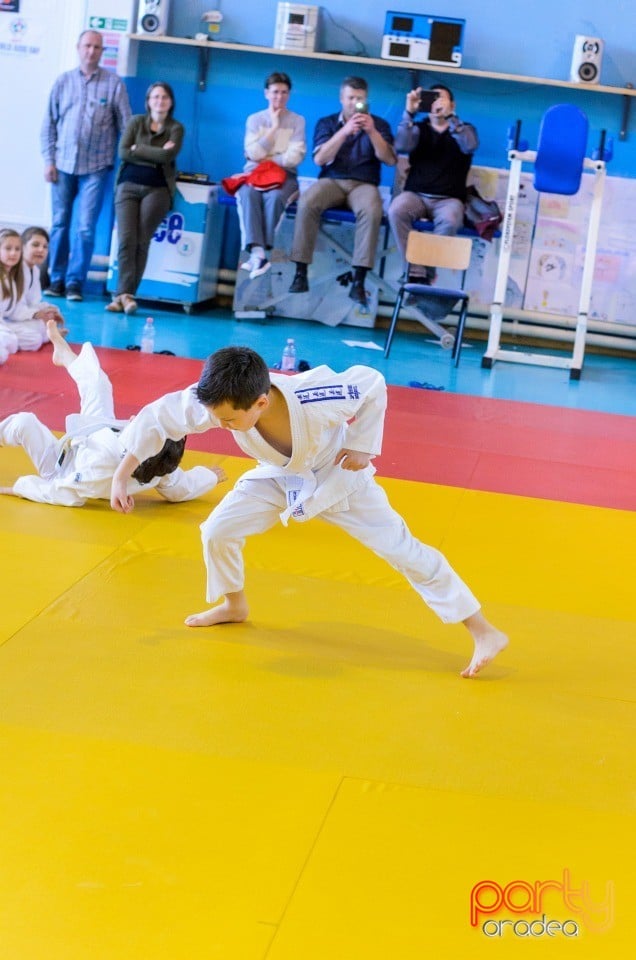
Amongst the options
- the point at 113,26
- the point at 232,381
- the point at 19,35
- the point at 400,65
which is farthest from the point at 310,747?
the point at 19,35

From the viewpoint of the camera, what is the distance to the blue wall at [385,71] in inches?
367

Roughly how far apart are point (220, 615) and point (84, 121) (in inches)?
268

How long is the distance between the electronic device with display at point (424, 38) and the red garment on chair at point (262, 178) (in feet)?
4.57

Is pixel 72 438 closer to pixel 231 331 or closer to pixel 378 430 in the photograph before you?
pixel 378 430

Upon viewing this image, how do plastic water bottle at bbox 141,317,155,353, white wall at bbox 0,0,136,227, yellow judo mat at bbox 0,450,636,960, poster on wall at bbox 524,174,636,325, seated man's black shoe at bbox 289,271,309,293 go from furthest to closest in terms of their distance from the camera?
1. white wall at bbox 0,0,136,227
2. poster on wall at bbox 524,174,636,325
3. seated man's black shoe at bbox 289,271,309,293
4. plastic water bottle at bbox 141,317,155,353
5. yellow judo mat at bbox 0,450,636,960

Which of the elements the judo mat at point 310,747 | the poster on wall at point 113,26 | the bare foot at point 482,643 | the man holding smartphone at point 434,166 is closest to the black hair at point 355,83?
the man holding smartphone at point 434,166

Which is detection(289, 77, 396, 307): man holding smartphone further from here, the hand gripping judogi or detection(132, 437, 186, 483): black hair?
the hand gripping judogi

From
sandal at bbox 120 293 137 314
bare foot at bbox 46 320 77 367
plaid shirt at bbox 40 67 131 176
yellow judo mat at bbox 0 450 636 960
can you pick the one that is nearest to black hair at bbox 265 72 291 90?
plaid shirt at bbox 40 67 131 176

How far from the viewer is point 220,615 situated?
3.39 m

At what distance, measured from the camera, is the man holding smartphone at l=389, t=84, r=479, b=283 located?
880 centimetres

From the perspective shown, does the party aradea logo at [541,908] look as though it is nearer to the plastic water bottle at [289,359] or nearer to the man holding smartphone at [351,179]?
the plastic water bottle at [289,359]

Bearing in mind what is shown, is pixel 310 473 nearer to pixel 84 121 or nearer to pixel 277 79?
pixel 277 79

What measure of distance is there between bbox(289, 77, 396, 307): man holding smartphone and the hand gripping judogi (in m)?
5.64

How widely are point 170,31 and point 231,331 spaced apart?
2.98 meters
